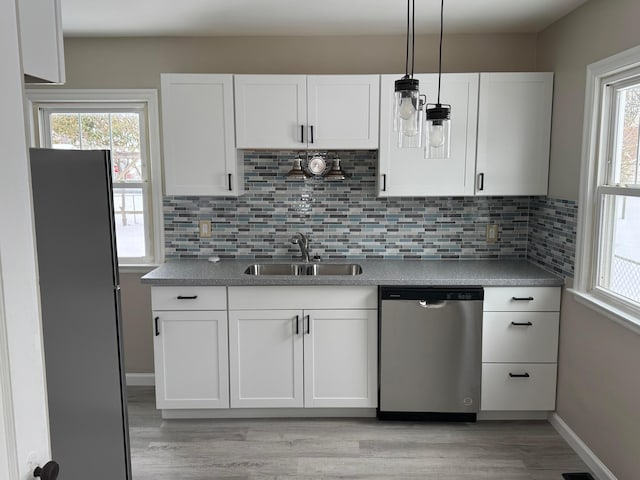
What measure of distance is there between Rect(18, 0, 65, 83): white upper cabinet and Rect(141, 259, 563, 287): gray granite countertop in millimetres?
1889

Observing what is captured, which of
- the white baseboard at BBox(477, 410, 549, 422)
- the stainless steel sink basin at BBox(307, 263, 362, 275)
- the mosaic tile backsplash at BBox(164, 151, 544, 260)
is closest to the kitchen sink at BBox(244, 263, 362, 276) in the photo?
the stainless steel sink basin at BBox(307, 263, 362, 275)

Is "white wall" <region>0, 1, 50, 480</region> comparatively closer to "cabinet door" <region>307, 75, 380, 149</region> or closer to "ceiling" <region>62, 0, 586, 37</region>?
"ceiling" <region>62, 0, 586, 37</region>

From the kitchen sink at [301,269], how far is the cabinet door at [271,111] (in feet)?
2.76

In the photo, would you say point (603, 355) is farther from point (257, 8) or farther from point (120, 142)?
point (120, 142)

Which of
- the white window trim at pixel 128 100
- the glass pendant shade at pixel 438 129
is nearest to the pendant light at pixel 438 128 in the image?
the glass pendant shade at pixel 438 129

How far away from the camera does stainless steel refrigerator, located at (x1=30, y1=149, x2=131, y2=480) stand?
1.44 metres

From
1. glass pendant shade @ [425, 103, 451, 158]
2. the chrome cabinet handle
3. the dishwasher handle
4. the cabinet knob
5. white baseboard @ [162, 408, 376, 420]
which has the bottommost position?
white baseboard @ [162, 408, 376, 420]

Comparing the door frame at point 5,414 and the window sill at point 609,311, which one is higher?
the door frame at point 5,414

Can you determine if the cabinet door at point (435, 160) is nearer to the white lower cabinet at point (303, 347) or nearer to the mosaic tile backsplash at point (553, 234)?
the mosaic tile backsplash at point (553, 234)

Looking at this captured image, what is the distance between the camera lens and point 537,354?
3021 mm

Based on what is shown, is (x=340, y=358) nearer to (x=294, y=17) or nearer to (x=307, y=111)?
(x=307, y=111)

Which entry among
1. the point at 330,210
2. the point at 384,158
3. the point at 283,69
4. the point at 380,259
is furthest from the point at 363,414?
the point at 283,69

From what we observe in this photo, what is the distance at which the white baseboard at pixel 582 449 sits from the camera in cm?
252

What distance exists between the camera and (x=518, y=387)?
10.0 ft
